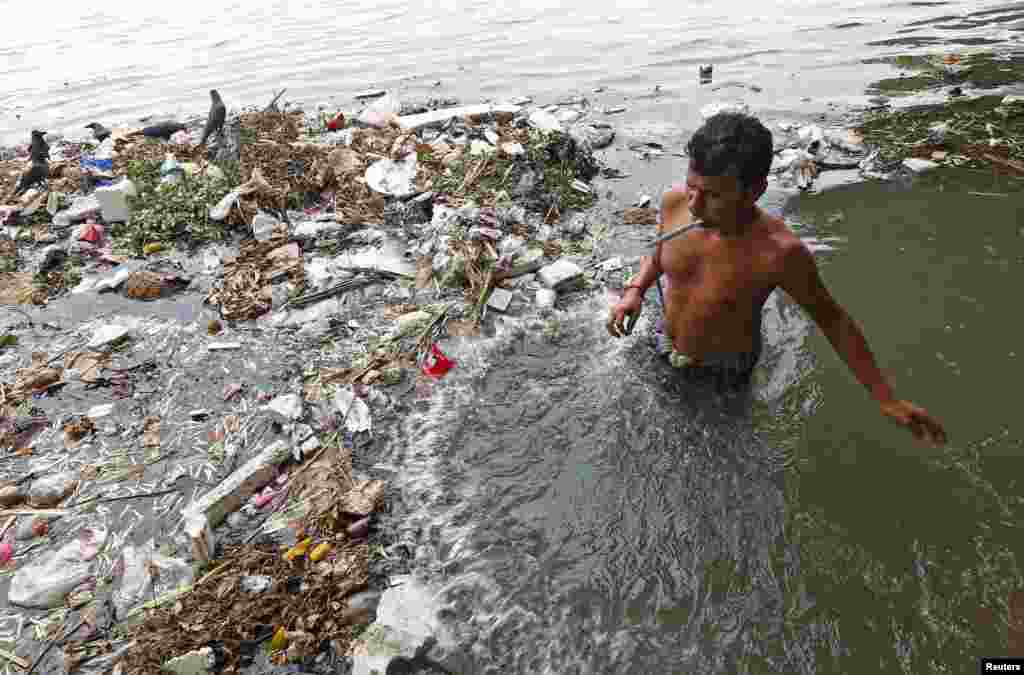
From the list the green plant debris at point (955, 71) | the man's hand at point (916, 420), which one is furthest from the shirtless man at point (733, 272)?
the green plant debris at point (955, 71)

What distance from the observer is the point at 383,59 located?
9734 millimetres

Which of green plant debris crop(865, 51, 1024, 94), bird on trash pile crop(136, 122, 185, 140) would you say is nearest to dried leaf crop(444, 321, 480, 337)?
bird on trash pile crop(136, 122, 185, 140)

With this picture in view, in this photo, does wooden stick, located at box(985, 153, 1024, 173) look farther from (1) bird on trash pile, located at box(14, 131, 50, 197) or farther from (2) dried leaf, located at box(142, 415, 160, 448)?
(1) bird on trash pile, located at box(14, 131, 50, 197)

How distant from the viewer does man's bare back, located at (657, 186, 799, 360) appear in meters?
2.21

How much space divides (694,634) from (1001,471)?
155cm

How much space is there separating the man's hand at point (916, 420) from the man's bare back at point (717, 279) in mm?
577

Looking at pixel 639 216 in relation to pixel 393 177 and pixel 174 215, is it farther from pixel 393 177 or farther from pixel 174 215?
pixel 174 215

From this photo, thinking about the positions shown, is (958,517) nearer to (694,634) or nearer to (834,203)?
(694,634)

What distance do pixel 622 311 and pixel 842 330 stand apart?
2.75ft

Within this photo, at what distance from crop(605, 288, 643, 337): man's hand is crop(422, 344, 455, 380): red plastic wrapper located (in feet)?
3.43

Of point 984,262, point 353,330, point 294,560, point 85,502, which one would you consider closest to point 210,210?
point 353,330

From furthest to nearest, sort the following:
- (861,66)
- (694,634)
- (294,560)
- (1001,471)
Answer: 1. (861,66)
2. (1001,471)
3. (294,560)
4. (694,634)

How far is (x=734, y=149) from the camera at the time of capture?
1.95 meters

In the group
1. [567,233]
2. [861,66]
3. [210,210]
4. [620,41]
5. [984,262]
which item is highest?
[620,41]
